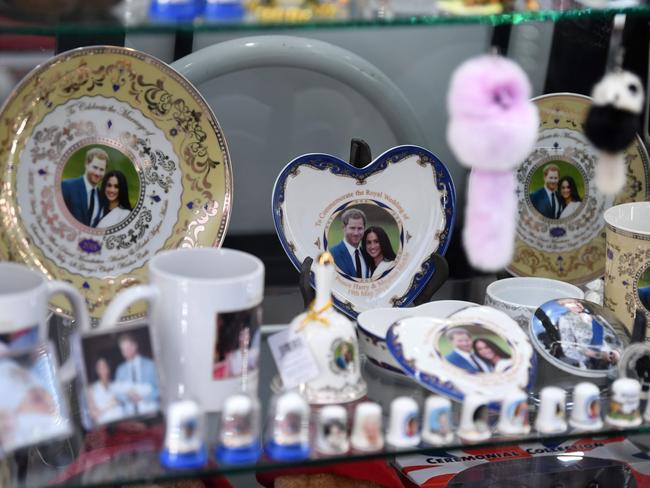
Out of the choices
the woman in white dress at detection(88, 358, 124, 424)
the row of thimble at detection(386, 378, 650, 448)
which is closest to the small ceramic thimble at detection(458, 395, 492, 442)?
the row of thimble at detection(386, 378, 650, 448)

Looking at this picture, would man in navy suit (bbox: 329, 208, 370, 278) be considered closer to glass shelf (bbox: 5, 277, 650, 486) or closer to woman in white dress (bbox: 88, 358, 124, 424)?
glass shelf (bbox: 5, 277, 650, 486)

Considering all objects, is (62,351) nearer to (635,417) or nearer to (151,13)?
(151,13)

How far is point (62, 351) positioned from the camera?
114 cm

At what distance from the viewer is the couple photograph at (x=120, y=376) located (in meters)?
0.92

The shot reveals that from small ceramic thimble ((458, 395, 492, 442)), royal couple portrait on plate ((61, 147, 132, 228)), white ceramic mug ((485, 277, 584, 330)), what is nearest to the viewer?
small ceramic thimble ((458, 395, 492, 442))

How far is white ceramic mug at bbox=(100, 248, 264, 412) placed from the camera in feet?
3.09

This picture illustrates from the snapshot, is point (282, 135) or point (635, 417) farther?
point (282, 135)

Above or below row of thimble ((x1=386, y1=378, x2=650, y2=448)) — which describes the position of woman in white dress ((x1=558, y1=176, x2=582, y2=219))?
above

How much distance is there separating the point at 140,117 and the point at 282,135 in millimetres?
236

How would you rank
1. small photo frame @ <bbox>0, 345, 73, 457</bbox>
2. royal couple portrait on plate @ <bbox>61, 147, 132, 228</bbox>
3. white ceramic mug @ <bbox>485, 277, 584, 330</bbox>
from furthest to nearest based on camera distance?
white ceramic mug @ <bbox>485, 277, 584, 330</bbox> < royal couple portrait on plate @ <bbox>61, 147, 132, 228</bbox> < small photo frame @ <bbox>0, 345, 73, 457</bbox>

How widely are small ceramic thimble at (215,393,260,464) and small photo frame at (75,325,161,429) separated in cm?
6

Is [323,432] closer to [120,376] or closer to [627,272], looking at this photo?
[120,376]

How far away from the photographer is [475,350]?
105cm

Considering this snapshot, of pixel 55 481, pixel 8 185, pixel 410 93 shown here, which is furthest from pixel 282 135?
A: pixel 55 481
